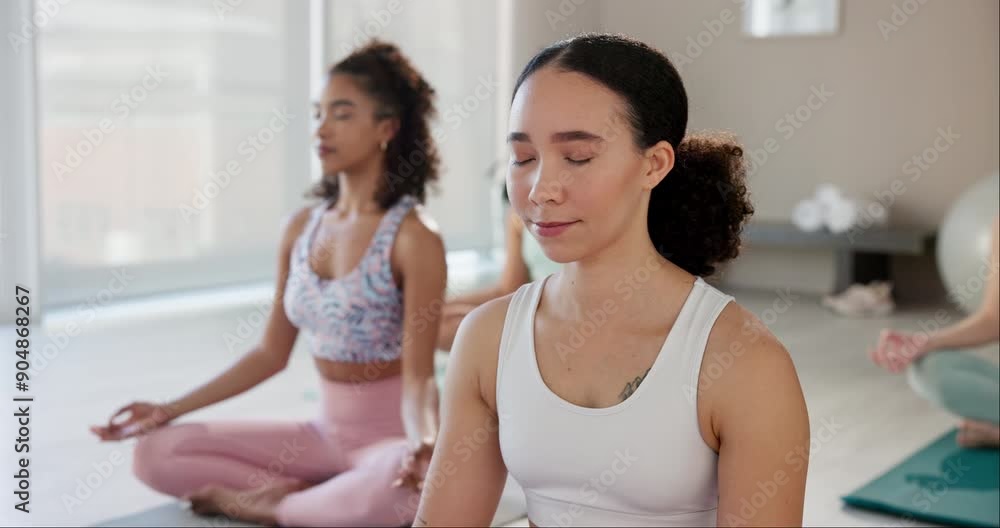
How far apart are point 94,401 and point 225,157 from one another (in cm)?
210

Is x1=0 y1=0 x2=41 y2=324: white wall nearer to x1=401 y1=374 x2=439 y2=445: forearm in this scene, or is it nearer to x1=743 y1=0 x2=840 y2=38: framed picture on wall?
x1=401 y1=374 x2=439 y2=445: forearm

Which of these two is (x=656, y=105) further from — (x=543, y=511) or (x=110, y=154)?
(x=110, y=154)

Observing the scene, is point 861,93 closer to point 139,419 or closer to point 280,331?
point 280,331

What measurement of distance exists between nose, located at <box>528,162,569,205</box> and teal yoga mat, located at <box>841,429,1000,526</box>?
5.03 ft

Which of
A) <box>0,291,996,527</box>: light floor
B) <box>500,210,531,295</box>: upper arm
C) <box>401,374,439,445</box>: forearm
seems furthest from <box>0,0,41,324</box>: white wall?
<box>401,374,439,445</box>: forearm

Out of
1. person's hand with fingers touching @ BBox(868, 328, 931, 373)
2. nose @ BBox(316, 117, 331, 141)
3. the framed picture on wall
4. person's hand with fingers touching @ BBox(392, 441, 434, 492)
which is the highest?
the framed picture on wall

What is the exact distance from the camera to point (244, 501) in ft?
6.92

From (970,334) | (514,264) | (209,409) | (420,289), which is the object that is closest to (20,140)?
(209,409)

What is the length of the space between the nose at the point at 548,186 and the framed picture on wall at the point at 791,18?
6.72 feet

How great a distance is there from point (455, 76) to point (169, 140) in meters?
1.41

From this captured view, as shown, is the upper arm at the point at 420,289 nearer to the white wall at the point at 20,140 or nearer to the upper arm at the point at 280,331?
the upper arm at the point at 280,331

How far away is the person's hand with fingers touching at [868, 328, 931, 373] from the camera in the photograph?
2354 millimetres

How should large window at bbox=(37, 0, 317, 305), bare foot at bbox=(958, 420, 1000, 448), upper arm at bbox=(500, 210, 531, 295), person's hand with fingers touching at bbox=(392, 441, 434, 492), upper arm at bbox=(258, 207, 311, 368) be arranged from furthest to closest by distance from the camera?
large window at bbox=(37, 0, 317, 305) < upper arm at bbox=(500, 210, 531, 295) < bare foot at bbox=(958, 420, 1000, 448) < upper arm at bbox=(258, 207, 311, 368) < person's hand with fingers touching at bbox=(392, 441, 434, 492)

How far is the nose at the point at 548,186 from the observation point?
979mm
